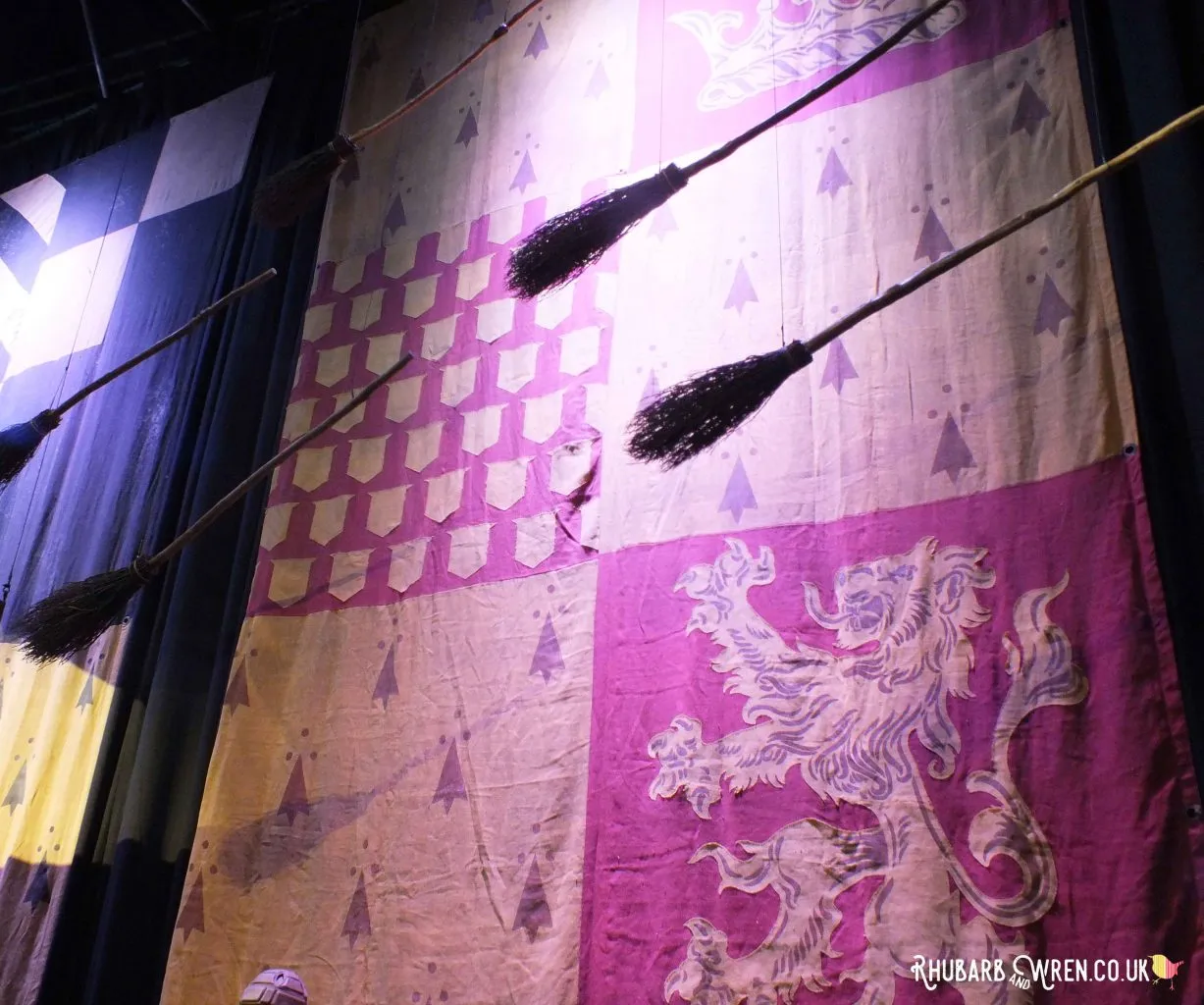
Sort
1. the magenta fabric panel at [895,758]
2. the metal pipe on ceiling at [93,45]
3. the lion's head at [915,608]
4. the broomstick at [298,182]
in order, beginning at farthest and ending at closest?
1. the metal pipe on ceiling at [93,45]
2. the broomstick at [298,182]
3. the lion's head at [915,608]
4. the magenta fabric panel at [895,758]

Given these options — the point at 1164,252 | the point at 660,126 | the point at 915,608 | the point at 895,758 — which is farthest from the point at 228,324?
the point at 1164,252

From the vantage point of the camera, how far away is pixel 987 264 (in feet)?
6.98

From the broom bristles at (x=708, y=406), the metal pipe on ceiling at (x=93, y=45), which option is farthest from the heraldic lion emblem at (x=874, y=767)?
the metal pipe on ceiling at (x=93, y=45)

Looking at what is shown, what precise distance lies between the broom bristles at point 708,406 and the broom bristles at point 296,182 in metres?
1.23

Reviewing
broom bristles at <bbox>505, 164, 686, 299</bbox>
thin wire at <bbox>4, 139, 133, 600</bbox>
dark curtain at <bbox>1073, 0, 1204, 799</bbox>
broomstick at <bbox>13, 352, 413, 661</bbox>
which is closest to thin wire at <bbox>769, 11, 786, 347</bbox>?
broom bristles at <bbox>505, 164, 686, 299</bbox>

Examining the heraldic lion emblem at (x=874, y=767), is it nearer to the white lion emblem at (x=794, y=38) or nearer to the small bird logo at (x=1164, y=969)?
the small bird logo at (x=1164, y=969)

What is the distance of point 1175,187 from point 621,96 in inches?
57.6

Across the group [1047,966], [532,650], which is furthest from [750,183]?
[1047,966]

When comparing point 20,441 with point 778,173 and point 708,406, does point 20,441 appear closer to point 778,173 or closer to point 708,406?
point 708,406

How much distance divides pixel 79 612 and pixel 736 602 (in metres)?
1.44

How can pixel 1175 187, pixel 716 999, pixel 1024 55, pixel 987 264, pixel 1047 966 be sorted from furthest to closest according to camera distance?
pixel 1024 55, pixel 987 264, pixel 1175 187, pixel 716 999, pixel 1047 966

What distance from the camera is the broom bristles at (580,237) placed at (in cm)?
201

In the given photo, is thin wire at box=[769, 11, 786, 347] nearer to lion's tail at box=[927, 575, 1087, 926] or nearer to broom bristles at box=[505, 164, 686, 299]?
→ broom bristles at box=[505, 164, 686, 299]

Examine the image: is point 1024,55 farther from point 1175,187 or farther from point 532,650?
point 532,650
